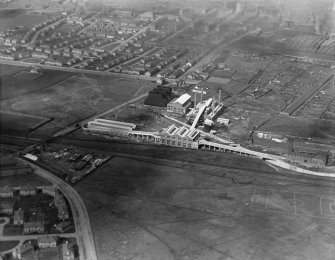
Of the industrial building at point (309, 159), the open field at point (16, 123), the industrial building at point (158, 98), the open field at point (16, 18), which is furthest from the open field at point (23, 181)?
the open field at point (16, 18)

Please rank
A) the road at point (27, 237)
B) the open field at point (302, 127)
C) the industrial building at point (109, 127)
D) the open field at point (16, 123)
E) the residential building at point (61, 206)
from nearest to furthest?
1. the road at point (27, 237)
2. the residential building at point (61, 206)
3. the open field at point (16, 123)
4. the industrial building at point (109, 127)
5. the open field at point (302, 127)

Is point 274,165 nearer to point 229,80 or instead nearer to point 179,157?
point 179,157

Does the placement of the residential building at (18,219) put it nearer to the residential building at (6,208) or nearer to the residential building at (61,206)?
the residential building at (6,208)

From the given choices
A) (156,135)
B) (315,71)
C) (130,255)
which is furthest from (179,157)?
(315,71)

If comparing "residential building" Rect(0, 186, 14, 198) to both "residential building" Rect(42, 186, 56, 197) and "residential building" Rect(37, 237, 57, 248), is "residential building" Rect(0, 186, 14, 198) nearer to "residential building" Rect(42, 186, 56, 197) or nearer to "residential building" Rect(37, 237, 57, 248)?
"residential building" Rect(42, 186, 56, 197)

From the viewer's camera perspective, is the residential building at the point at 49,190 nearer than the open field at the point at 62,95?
Yes

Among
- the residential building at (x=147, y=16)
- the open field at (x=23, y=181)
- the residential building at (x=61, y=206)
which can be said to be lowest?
the open field at (x=23, y=181)

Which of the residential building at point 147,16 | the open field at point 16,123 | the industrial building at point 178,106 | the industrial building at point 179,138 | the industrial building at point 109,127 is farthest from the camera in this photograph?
the residential building at point 147,16
